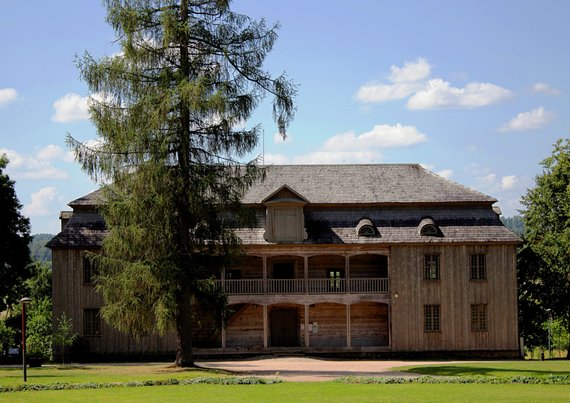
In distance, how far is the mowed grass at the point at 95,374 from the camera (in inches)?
1300

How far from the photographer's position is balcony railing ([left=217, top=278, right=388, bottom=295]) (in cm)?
4878

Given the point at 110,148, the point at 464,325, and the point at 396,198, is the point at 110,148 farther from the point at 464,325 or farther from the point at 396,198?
the point at 464,325

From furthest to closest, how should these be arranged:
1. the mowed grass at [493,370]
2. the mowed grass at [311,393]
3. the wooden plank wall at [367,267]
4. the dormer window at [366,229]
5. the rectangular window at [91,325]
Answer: the wooden plank wall at [367,267] → the dormer window at [366,229] → the rectangular window at [91,325] → the mowed grass at [493,370] → the mowed grass at [311,393]

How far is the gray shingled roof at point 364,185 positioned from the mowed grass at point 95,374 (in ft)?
43.5

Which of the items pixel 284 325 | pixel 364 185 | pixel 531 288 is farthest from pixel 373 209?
pixel 531 288

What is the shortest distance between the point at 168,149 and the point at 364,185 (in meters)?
17.4

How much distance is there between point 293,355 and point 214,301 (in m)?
10.9

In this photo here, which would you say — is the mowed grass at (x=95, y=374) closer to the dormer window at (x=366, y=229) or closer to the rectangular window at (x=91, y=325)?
the rectangular window at (x=91, y=325)

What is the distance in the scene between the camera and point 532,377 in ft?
104

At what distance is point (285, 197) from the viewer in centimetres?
4822

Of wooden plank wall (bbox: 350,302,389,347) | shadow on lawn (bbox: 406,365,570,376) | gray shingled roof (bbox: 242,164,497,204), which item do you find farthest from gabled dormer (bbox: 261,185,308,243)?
shadow on lawn (bbox: 406,365,570,376)

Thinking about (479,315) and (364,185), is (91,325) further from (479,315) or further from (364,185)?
(479,315)

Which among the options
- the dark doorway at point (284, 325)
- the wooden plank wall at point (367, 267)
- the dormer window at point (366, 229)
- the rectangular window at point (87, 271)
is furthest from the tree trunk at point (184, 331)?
the wooden plank wall at point (367, 267)

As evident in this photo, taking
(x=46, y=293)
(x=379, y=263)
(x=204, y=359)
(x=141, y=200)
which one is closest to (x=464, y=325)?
(x=379, y=263)
